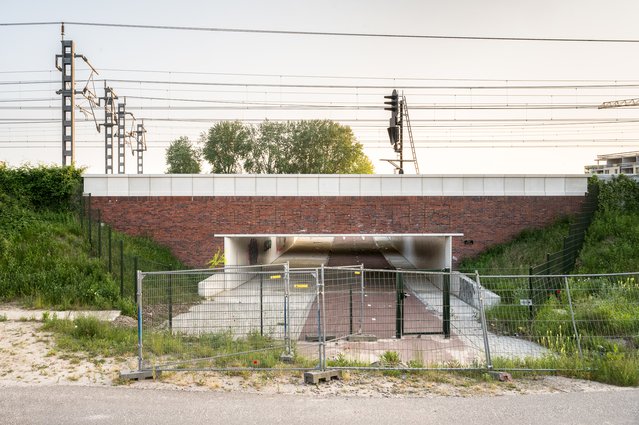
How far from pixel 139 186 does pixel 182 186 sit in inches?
68.8

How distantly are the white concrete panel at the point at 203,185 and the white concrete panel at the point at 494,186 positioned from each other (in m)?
11.3

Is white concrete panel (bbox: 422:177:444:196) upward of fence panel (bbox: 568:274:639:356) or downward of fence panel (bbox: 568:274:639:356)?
upward

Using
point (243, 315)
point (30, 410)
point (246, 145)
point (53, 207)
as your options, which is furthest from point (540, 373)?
point (246, 145)

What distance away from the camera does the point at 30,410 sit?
713 centimetres

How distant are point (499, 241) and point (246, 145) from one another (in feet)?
131

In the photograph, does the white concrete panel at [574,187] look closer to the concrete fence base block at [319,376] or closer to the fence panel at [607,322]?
the fence panel at [607,322]

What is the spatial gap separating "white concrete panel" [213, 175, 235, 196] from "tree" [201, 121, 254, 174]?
121 ft

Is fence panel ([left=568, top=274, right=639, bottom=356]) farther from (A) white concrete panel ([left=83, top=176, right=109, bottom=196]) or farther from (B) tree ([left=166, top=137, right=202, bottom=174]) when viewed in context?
(B) tree ([left=166, top=137, right=202, bottom=174])

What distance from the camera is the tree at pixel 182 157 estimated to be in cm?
6112

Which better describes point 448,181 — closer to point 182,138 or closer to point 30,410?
point 30,410

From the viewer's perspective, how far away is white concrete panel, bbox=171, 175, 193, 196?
23.4m

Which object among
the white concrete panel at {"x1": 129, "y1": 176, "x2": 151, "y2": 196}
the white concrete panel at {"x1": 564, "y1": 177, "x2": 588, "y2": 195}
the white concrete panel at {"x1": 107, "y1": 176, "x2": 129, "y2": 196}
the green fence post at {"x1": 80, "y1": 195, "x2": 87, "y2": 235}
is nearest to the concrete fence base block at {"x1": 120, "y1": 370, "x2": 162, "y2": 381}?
the green fence post at {"x1": 80, "y1": 195, "x2": 87, "y2": 235}

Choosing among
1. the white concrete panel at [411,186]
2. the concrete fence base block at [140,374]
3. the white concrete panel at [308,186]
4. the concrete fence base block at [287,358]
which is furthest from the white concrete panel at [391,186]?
the concrete fence base block at [140,374]

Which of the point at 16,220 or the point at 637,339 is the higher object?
the point at 16,220
